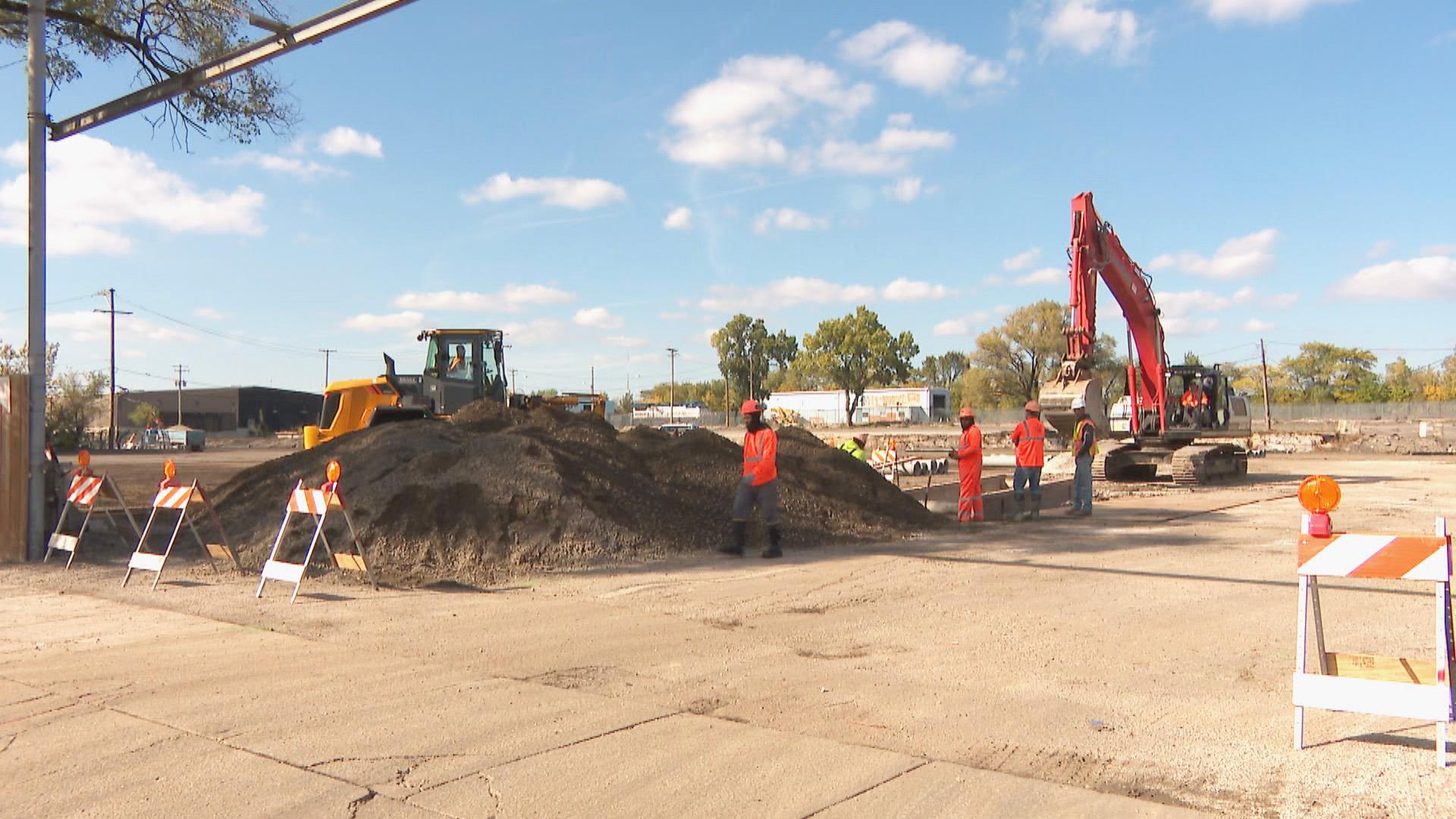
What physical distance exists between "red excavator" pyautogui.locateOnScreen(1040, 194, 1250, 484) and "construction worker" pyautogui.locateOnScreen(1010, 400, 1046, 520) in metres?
6.80

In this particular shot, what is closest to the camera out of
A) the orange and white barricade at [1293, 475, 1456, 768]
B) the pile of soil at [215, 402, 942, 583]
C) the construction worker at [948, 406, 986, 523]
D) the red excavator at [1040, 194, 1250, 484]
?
the orange and white barricade at [1293, 475, 1456, 768]

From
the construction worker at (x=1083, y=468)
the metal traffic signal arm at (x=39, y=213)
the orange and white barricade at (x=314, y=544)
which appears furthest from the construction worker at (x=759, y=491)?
the metal traffic signal arm at (x=39, y=213)

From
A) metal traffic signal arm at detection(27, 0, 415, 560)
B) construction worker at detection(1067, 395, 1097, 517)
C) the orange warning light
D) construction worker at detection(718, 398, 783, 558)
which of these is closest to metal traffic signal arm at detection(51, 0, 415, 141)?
metal traffic signal arm at detection(27, 0, 415, 560)

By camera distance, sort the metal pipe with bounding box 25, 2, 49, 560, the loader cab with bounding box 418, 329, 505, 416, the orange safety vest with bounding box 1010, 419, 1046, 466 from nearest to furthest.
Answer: the metal pipe with bounding box 25, 2, 49, 560, the orange safety vest with bounding box 1010, 419, 1046, 466, the loader cab with bounding box 418, 329, 505, 416

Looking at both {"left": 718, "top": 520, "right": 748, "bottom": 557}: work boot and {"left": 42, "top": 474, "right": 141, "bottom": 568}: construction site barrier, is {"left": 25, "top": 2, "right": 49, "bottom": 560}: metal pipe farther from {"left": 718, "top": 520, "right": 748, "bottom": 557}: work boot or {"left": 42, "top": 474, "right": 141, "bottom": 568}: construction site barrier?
{"left": 718, "top": 520, "right": 748, "bottom": 557}: work boot

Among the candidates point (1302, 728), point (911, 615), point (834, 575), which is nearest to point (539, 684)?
point (911, 615)

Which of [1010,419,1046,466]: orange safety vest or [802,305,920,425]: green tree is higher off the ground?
[802,305,920,425]: green tree

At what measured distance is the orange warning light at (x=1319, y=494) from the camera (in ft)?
15.9

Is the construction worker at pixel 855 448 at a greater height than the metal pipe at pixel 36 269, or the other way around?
the metal pipe at pixel 36 269

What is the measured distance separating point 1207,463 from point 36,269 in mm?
24087

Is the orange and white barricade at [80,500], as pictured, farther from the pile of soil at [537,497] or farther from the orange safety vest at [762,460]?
the orange safety vest at [762,460]

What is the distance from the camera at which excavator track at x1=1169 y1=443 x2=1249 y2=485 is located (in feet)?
79.1

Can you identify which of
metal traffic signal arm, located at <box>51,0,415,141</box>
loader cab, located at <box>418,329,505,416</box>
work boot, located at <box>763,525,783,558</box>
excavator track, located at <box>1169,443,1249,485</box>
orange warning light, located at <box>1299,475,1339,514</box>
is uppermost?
metal traffic signal arm, located at <box>51,0,415,141</box>

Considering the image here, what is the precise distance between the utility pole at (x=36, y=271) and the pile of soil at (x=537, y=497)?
212cm
